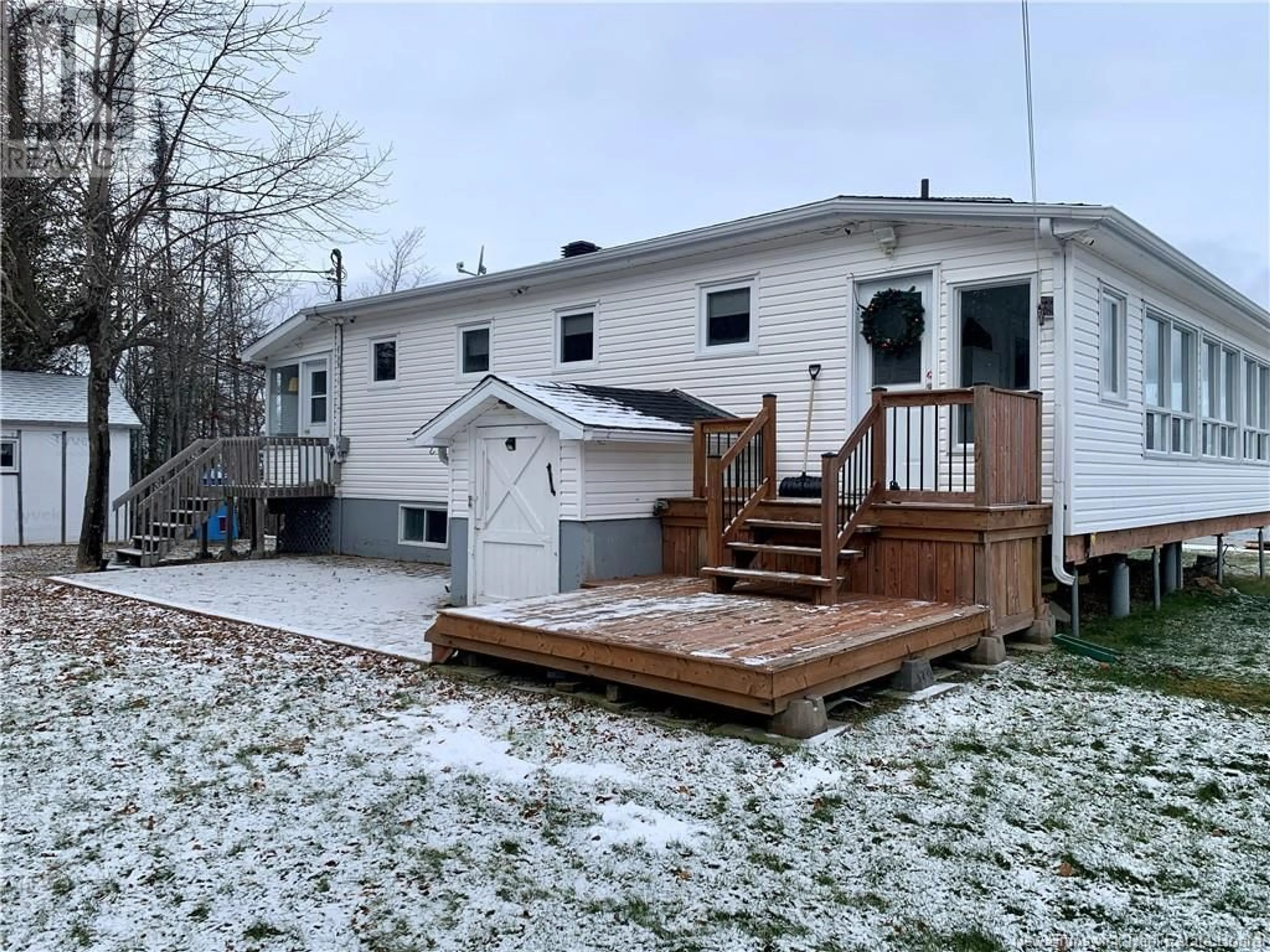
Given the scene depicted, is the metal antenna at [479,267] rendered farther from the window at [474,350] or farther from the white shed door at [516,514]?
the white shed door at [516,514]

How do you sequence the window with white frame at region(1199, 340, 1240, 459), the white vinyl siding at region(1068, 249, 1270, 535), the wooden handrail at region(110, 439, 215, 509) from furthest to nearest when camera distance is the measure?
the wooden handrail at region(110, 439, 215, 509) → the window with white frame at region(1199, 340, 1240, 459) → the white vinyl siding at region(1068, 249, 1270, 535)

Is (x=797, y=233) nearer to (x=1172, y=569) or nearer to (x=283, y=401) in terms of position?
(x=1172, y=569)

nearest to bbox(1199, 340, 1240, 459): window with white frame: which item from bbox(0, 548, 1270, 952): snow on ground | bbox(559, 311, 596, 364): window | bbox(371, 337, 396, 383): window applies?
bbox(0, 548, 1270, 952): snow on ground

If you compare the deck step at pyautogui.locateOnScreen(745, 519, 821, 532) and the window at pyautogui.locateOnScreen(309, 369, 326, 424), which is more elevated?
the window at pyautogui.locateOnScreen(309, 369, 326, 424)

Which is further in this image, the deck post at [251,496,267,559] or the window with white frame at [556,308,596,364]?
the deck post at [251,496,267,559]

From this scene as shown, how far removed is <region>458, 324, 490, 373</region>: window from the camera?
1229 cm

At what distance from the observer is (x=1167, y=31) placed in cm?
966

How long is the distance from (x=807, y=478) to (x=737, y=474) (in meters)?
0.67

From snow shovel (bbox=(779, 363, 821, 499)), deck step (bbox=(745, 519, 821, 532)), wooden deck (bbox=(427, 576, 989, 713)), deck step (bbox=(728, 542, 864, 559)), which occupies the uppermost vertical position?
snow shovel (bbox=(779, 363, 821, 499))

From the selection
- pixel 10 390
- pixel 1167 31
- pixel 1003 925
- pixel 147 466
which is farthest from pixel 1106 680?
pixel 147 466

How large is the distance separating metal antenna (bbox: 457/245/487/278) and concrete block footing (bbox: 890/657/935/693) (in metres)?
17.5

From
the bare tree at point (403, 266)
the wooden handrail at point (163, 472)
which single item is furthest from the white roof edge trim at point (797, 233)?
the bare tree at point (403, 266)

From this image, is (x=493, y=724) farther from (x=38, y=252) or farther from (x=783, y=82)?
(x=783, y=82)

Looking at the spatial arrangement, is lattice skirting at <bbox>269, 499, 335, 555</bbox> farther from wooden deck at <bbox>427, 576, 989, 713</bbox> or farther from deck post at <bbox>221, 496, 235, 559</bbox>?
wooden deck at <bbox>427, 576, 989, 713</bbox>
